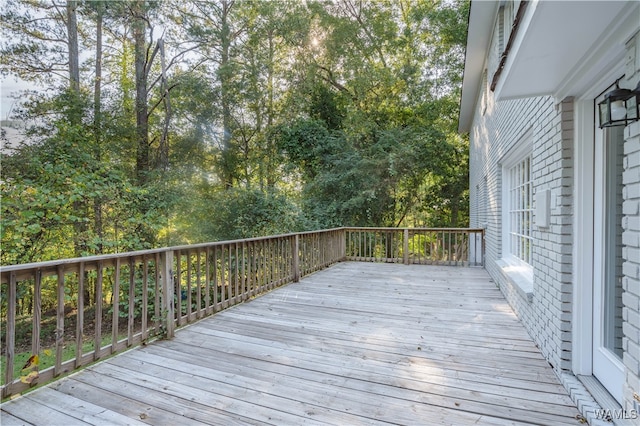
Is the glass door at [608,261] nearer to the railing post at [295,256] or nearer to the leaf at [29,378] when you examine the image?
the leaf at [29,378]

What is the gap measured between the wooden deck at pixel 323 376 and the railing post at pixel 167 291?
17cm

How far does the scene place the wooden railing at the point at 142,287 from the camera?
2211 mm

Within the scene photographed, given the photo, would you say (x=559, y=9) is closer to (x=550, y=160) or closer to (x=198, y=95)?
(x=550, y=160)

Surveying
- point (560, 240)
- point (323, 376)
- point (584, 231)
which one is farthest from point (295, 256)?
point (584, 231)

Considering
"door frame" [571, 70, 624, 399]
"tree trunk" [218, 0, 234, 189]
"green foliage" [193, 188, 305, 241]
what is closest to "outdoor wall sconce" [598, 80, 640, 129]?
"door frame" [571, 70, 624, 399]

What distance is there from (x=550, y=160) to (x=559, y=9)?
136 cm

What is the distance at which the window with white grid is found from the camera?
3788mm

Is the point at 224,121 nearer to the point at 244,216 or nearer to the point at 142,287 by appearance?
the point at 244,216

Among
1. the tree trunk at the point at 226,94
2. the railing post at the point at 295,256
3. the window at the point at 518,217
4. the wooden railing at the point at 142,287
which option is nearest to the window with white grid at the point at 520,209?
the window at the point at 518,217

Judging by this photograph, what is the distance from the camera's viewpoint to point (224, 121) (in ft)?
36.3

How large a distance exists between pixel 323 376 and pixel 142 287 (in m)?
2.53

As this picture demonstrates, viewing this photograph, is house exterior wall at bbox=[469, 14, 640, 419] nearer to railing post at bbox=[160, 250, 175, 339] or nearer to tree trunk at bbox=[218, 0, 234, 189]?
railing post at bbox=[160, 250, 175, 339]

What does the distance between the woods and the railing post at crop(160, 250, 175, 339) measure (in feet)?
13.4

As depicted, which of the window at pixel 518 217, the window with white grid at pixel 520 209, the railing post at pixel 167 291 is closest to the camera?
the railing post at pixel 167 291
